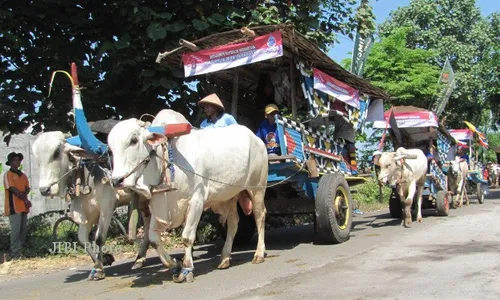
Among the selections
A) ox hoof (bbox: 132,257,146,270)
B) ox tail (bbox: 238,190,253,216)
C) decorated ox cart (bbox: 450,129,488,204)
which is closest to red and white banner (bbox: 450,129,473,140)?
decorated ox cart (bbox: 450,129,488,204)

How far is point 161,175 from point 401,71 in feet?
56.3

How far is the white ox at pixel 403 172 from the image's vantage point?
37.6 feet

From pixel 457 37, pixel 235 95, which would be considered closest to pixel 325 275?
pixel 235 95

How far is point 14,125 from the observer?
9703 millimetres

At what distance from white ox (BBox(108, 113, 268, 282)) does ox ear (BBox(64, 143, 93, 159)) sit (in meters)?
0.87

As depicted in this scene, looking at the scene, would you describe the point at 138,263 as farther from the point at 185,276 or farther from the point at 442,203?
the point at 442,203

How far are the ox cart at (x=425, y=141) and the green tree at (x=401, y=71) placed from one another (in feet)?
19.7

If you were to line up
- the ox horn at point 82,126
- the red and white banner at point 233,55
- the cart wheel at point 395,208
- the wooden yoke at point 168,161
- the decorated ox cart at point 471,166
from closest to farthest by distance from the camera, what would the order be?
1. the wooden yoke at point 168,161
2. the ox horn at point 82,126
3. the red and white banner at point 233,55
4. the cart wheel at point 395,208
5. the decorated ox cart at point 471,166

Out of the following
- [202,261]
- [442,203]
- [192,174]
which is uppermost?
[192,174]

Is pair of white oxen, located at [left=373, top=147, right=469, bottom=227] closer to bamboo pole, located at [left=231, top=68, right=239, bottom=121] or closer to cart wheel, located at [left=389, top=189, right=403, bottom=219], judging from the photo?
cart wheel, located at [left=389, top=189, right=403, bottom=219]

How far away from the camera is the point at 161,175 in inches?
253

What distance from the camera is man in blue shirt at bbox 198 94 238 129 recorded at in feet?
25.9

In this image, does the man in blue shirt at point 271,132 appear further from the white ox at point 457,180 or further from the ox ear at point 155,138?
the white ox at point 457,180

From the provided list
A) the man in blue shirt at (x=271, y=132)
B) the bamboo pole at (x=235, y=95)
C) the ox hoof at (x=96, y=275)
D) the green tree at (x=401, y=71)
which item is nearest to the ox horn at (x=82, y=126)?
the ox hoof at (x=96, y=275)
